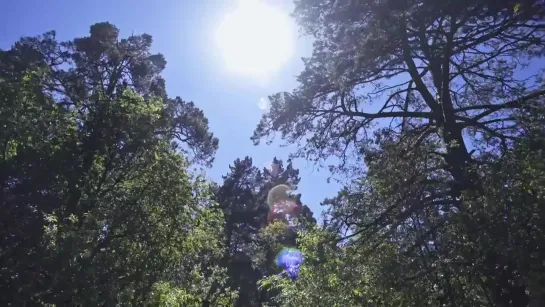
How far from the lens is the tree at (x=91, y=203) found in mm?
8219

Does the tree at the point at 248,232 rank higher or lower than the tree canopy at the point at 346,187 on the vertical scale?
higher

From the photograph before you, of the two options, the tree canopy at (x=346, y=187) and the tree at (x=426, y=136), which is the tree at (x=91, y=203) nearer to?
the tree canopy at (x=346, y=187)

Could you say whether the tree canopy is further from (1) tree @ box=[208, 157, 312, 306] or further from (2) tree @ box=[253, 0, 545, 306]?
(1) tree @ box=[208, 157, 312, 306]

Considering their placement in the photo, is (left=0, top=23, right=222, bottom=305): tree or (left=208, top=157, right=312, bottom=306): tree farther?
(left=208, top=157, right=312, bottom=306): tree

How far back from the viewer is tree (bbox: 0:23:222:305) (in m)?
8.22

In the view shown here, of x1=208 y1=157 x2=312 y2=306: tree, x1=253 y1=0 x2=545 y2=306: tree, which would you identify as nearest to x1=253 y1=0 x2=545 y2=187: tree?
x1=253 y1=0 x2=545 y2=306: tree

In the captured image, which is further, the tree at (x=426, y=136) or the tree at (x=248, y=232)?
the tree at (x=248, y=232)

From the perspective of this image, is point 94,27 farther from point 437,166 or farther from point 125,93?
point 437,166

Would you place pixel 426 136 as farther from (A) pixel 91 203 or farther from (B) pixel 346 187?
(A) pixel 91 203

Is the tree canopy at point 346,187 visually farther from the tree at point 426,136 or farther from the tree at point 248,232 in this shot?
the tree at point 248,232

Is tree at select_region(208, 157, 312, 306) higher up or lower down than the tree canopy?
higher up

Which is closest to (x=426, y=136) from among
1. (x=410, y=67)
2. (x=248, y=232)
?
(x=410, y=67)

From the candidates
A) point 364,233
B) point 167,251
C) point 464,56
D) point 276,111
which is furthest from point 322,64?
point 167,251

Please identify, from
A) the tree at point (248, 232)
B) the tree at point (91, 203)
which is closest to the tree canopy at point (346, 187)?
the tree at point (91, 203)
